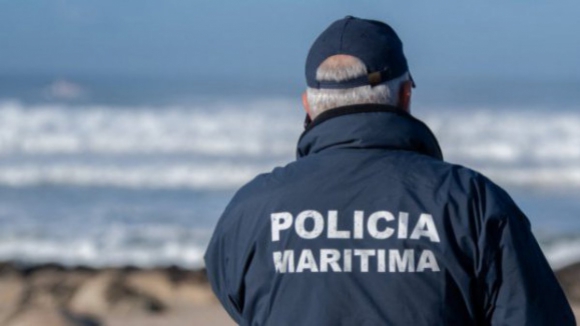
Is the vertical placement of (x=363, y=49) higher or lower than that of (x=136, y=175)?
higher

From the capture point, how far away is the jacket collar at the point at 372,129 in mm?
2416

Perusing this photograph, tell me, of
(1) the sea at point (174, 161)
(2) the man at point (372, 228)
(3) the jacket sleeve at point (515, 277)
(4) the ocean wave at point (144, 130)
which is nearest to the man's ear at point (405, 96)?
(2) the man at point (372, 228)

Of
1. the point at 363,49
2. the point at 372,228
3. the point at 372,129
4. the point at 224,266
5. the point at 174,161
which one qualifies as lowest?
the point at 174,161

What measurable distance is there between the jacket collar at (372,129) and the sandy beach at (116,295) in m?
5.36

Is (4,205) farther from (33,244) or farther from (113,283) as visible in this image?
(113,283)

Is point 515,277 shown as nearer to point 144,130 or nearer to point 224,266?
point 224,266

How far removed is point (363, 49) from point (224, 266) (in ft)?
1.70

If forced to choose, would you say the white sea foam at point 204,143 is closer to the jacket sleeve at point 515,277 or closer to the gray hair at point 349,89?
the gray hair at point 349,89

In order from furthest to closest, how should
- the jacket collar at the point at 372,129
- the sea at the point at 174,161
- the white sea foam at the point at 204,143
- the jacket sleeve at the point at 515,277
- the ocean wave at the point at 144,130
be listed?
the ocean wave at the point at 144,130 → the white sea foam at the point at 204,143 → the sea at the point at 174,161 → the jacket collar at the point at 372,129 → the jacket sleeve at the point at 515,277

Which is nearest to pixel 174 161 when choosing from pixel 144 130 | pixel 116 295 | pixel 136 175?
pixel 136 175

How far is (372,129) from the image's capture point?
241 centimetres

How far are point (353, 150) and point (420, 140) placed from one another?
0.44ft

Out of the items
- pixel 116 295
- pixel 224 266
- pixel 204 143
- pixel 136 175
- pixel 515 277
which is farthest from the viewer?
pixel 204 143

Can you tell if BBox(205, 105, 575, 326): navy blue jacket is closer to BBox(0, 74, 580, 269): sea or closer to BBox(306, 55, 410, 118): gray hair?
BBox(306, 55, 410, 118): gray hair
